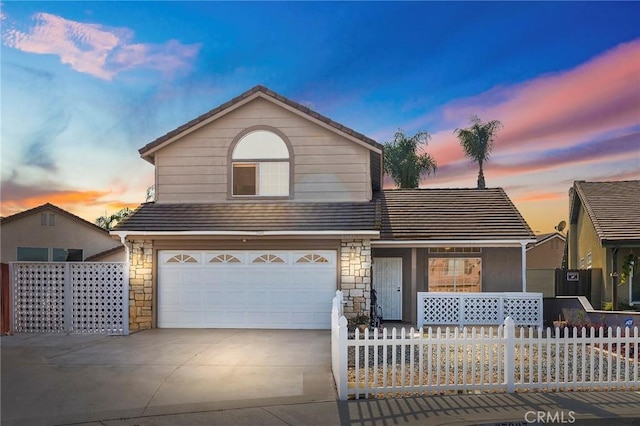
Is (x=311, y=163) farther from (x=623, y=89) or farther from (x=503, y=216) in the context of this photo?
(x=623, y=89)

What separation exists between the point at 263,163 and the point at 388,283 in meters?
5.19

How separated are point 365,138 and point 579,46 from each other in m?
7.01

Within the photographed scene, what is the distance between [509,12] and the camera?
13.4 meters

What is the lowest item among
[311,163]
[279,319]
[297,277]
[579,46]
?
[279,319]

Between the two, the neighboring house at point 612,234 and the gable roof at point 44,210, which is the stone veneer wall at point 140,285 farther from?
the neighboring house at point 612,234

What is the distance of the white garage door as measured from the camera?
1304 cm

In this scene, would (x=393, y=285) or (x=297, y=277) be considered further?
(x=393, y=285)

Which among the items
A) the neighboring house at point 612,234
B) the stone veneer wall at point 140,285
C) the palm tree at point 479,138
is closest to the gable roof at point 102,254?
the stone veneer wall at point 140,285

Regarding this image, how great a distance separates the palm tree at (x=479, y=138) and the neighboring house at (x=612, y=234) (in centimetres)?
Answer: 1104

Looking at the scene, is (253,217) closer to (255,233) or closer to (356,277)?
(255,233)

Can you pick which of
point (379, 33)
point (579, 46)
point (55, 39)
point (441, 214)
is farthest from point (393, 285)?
point (55, 39)

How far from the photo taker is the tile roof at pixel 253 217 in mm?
12742

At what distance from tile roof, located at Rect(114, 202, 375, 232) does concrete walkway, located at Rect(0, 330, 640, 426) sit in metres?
3.62

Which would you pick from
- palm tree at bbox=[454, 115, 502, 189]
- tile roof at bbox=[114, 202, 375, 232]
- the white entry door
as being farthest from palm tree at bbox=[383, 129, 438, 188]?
tile roof at bbox=[114, 202, 375, 232]
